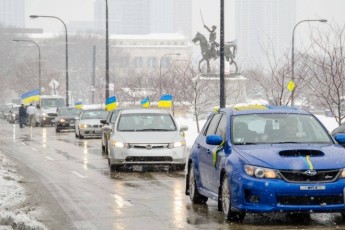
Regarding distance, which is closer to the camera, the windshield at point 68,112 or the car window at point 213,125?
the car window at point 213,125

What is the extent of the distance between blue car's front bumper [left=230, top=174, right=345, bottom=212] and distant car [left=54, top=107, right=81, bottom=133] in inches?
1565

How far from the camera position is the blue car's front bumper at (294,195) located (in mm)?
11266

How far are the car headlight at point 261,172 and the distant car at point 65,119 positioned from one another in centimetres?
3962

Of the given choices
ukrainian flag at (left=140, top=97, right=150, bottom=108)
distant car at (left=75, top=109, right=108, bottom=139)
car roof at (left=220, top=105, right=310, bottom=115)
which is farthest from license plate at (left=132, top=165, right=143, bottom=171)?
ukrainian flag at (left=140, top=97, right=150, bottom=108)

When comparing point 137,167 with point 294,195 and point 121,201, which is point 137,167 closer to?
point 121,201

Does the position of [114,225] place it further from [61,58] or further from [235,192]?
[61,58]

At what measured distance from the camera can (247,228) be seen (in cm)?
1145

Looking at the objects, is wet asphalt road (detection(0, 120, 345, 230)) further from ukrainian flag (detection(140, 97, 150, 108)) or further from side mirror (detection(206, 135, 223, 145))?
ukrainian flag (detection(140, 97, 150, 108))

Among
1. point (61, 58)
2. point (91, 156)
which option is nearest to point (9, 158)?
point (91, 156)

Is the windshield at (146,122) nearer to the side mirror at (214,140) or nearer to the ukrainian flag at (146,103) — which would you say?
the side mirror at (214,140)

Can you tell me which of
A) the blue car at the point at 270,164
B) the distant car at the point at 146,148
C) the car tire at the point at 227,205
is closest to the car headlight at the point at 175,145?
the distant car at the point at 146,148

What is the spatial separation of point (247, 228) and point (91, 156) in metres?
16.5

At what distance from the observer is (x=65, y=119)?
51.1m

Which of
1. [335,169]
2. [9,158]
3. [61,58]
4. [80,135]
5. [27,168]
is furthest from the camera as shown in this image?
[61,58]
